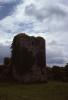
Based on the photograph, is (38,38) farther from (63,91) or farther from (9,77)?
(63,91)

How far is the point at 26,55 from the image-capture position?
26.7 m

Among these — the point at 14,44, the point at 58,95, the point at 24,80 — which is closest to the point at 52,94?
the point at 58,95

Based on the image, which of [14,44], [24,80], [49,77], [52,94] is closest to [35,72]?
[24,80]

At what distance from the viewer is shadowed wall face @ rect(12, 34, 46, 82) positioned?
26500mm

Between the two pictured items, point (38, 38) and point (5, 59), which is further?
point (5, 59)

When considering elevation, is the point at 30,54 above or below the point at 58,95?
above

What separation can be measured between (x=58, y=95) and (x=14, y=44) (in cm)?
A: 961

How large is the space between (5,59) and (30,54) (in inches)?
235

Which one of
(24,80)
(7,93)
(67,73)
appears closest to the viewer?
(7,93)

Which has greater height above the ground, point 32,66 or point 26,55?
point 26,55

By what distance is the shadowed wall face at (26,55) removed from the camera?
2650 cm

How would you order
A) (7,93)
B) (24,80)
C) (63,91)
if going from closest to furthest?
(7,93), (63,91), (24,80)

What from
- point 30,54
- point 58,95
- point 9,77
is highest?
point 30,54

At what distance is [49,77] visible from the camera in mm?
31906
